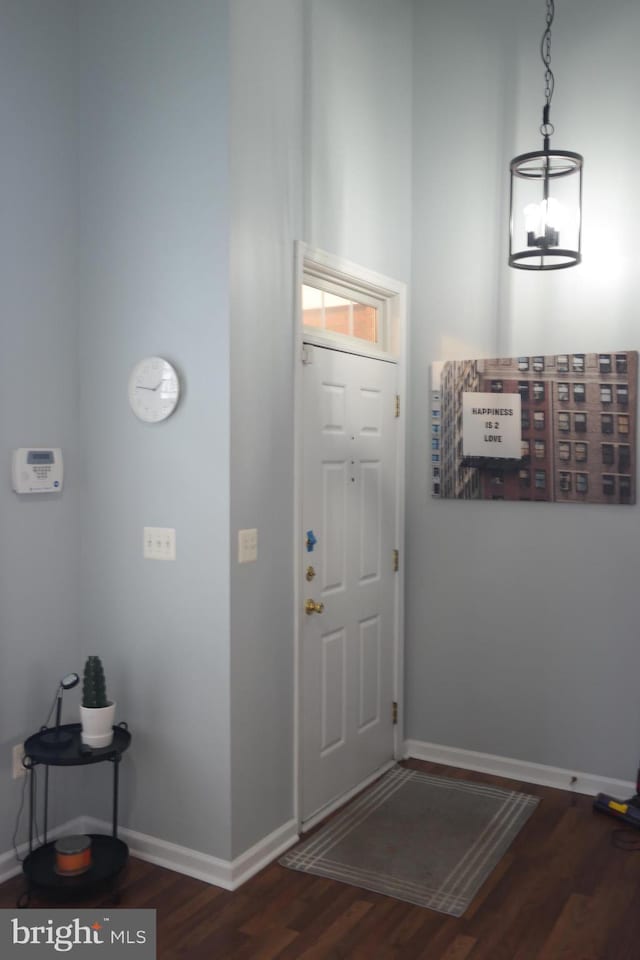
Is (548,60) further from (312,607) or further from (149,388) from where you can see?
(312,607)

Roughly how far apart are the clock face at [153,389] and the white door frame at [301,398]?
0.50 meters

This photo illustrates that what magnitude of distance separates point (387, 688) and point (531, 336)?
5.74 feet

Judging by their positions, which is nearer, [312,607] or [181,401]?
[181,401]

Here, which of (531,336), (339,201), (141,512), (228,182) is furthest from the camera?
(531,336)

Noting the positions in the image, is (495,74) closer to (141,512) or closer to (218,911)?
(141,512)

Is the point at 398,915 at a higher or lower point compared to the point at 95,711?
lower

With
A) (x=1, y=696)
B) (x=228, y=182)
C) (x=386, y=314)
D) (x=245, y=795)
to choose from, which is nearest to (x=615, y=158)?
(x=386, y=314)

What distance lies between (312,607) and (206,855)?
96cm

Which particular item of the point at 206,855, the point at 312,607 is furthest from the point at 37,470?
the point at 206,855

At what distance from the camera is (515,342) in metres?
3.76

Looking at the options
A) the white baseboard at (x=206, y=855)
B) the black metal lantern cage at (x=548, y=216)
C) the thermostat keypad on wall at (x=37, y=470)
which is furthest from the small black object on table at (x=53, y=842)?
the black metal lantern cage at (x=548, y=216)

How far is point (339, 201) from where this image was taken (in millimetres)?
3418

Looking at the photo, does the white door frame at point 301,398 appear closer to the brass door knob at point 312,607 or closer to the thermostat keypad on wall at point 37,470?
the brass door knob at point 312,607

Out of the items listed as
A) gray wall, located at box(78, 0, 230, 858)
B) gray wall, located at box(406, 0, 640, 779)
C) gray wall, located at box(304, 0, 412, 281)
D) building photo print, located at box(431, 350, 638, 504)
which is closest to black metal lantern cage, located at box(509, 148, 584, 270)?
gray wall, located at box(406, 0, 640, 779)
